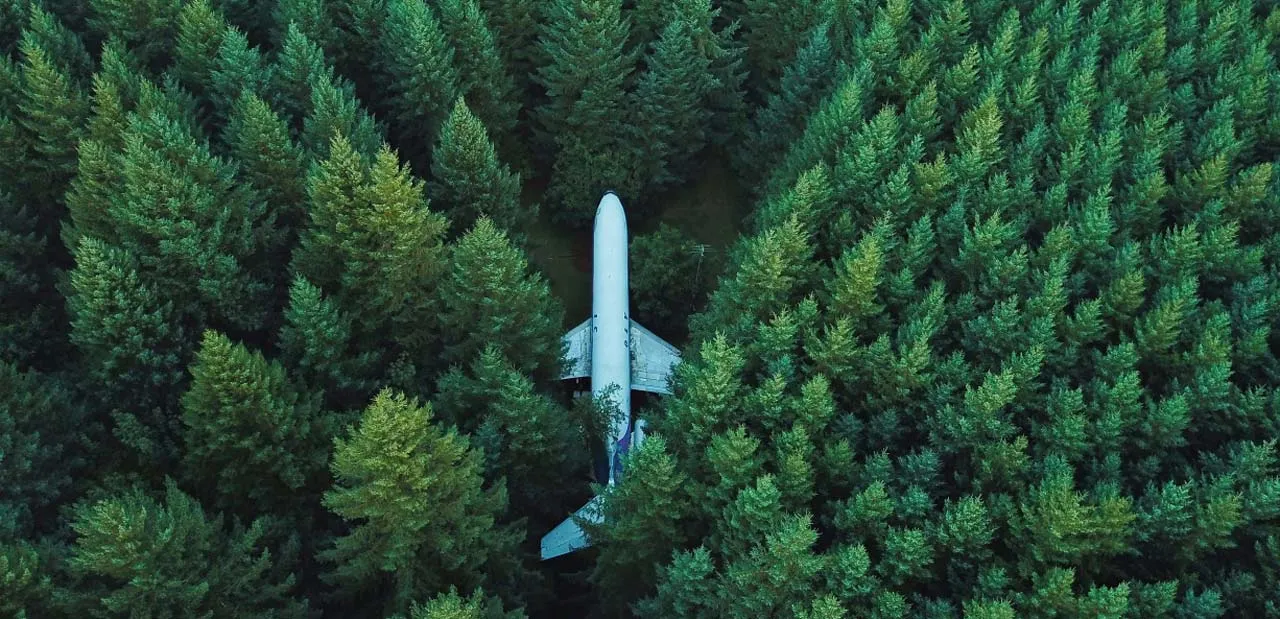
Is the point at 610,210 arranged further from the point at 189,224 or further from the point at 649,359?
the point at 189,224

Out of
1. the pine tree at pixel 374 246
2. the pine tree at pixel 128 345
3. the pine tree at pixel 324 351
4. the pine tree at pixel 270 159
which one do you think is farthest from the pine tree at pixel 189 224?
the pine tree at pixel 324 351

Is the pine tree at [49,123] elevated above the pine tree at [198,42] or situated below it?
below

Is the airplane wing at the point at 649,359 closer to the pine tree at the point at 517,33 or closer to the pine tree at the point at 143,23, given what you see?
the pine tree at the point at 517,33

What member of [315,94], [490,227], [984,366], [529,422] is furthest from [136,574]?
[984,366]

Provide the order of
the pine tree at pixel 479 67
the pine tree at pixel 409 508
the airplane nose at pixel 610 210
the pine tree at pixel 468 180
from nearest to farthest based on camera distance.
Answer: the pine tree at pixel 409 508 → the pine tree at pixel 468 180 → the pine tree at pixel 479 67 → the airplane nose at pixel 610 210

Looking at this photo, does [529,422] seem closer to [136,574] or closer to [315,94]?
[136,574]

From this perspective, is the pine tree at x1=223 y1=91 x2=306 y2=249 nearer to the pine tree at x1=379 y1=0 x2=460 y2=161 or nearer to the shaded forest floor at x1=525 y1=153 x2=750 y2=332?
the pine tree at x1=379 y1=0 x2=460 y2=161

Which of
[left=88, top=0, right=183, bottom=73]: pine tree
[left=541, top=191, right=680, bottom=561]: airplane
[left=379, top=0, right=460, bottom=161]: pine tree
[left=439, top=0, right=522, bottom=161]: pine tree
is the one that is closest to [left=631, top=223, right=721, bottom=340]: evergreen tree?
[left=541, top=191, right=680, bottom=561]: airplane
